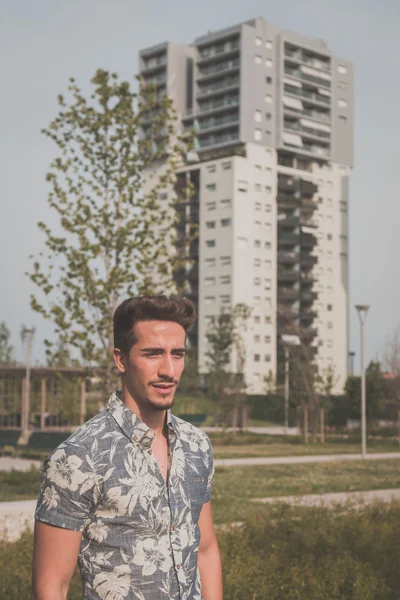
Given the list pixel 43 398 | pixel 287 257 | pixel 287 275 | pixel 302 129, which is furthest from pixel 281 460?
pixel 302 129

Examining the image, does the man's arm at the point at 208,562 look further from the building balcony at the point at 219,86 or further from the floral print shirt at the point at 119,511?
the building balcony at the point at 219,86

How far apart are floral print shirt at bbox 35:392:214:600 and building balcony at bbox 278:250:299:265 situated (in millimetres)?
95232

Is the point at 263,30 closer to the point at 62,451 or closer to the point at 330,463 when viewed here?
the point at 330,463

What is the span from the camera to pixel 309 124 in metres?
101

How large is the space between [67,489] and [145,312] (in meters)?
0.63

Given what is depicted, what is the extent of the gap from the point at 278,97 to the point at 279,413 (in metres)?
41.5

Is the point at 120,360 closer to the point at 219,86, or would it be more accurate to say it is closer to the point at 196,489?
the point at 196,489

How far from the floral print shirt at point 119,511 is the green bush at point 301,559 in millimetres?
3558

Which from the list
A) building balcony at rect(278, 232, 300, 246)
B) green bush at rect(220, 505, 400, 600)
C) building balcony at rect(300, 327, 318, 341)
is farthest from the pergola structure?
building balcony at rect(278, 232, 300, 246)

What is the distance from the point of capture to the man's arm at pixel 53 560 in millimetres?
2809

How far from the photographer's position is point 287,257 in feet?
321

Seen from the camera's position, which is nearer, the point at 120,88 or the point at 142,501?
the point at 142,501

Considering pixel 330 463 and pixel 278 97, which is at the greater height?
pixel 278 97

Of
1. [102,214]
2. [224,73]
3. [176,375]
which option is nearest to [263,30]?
[224,73]
